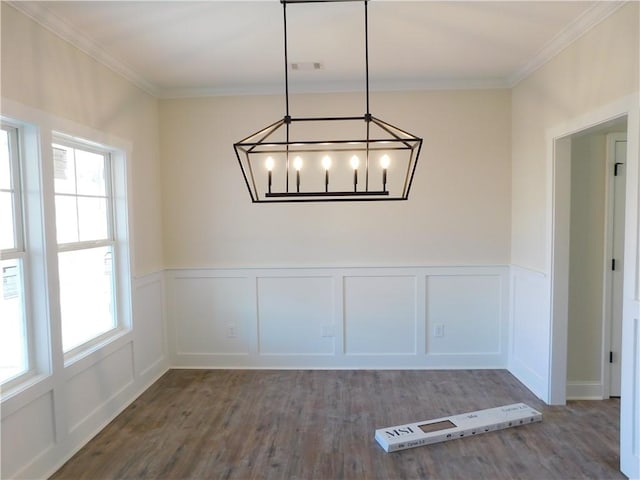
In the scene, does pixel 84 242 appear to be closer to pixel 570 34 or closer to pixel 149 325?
pixel 149 325

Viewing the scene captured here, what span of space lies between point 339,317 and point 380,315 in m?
0.42

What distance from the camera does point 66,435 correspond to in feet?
8.32

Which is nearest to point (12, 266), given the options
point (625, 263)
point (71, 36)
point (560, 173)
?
point (71, 36)

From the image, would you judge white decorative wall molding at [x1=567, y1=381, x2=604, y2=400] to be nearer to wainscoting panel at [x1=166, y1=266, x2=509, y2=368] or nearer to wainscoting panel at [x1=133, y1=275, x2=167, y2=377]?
wainscoting panel at [x1=166, y1=266, x2=509, y2=368]

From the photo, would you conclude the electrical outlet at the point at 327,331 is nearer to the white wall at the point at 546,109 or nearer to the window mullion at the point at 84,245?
the white wall at the point at 546,109

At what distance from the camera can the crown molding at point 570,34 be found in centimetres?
235

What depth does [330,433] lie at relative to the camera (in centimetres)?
280

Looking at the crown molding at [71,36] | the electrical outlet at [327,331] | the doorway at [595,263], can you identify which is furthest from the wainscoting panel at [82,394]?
the doorway at [595,263]

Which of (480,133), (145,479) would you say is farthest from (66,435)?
(480,133)

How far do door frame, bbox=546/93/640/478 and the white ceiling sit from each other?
65 centimetres

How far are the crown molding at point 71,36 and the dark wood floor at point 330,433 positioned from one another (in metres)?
2.79

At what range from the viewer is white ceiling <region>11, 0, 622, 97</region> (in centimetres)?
236

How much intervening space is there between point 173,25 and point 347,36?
119 cm

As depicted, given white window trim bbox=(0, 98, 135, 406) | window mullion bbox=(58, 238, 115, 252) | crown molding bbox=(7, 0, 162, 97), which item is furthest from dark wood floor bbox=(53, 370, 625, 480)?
crown molding bbox=(7, 0, 162, 97)
